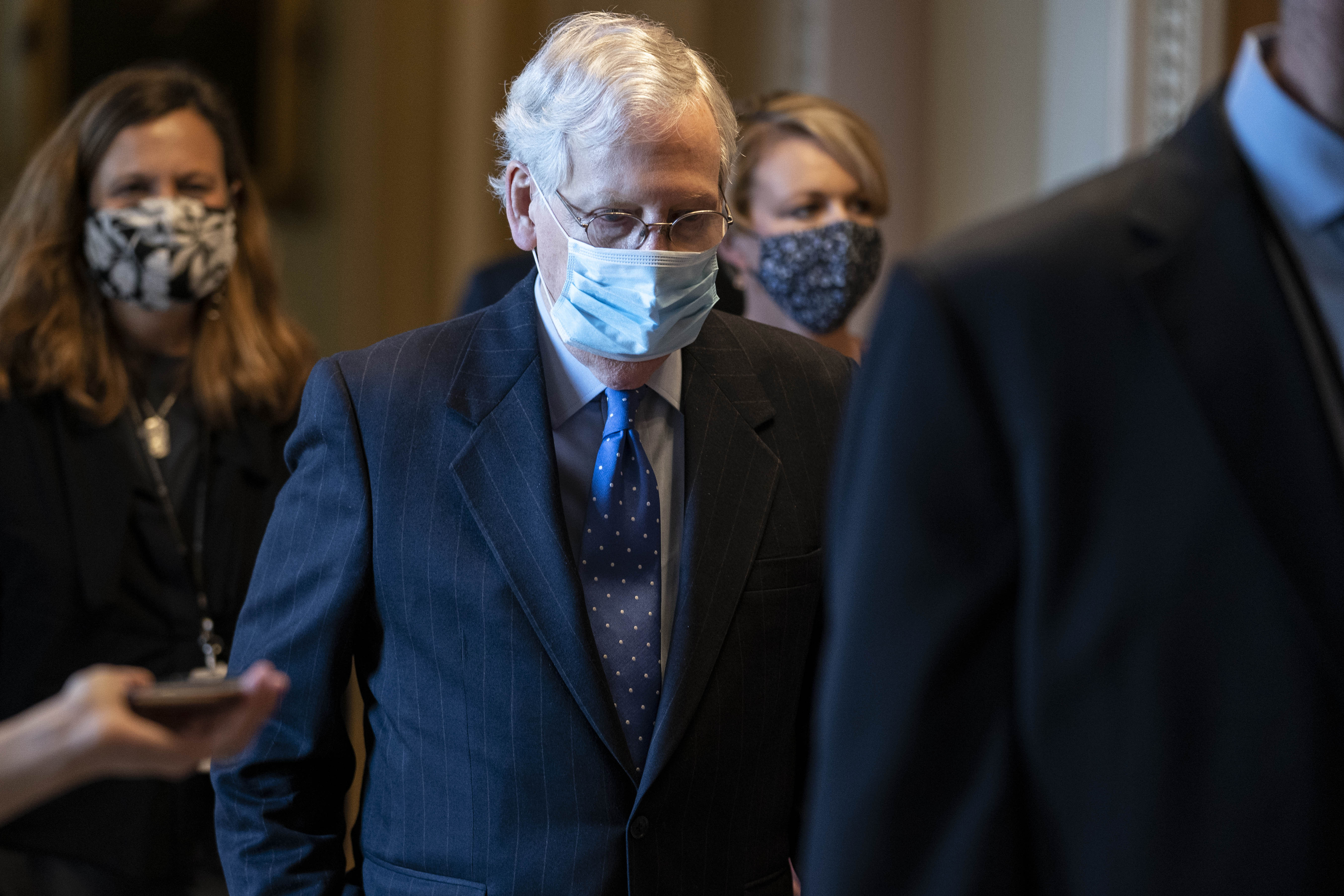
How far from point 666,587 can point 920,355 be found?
34.0 inches

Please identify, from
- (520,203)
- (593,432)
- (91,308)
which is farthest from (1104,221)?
(91,308)

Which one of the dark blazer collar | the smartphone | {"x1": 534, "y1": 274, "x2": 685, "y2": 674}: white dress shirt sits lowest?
the smartphone

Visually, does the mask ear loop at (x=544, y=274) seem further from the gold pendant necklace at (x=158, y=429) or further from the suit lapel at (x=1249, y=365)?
the gold pendant necklace at (x=158, y=429)

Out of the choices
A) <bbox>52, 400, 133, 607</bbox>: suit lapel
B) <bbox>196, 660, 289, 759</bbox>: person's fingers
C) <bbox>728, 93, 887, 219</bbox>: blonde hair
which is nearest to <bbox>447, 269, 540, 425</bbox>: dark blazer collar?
<bbox>196, 660, 289, 759</bbox>: person's fingers

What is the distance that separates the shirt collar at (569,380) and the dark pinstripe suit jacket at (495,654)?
0.03 meters

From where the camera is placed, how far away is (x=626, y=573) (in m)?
1.94

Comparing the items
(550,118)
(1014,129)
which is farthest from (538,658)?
(1014,129)

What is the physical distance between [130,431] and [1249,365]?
2.56 meters

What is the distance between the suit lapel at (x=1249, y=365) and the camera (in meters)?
1.10

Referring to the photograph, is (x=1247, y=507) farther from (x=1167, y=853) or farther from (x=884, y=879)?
(x=884, y=879)

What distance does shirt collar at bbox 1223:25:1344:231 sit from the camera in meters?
1.18

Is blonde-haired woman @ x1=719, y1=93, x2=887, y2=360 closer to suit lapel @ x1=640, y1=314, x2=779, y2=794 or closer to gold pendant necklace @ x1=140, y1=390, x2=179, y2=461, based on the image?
suit lapel @ x1=640, y1=314, x2=779, y2=794

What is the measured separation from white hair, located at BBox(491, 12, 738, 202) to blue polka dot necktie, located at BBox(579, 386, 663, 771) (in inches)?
14.6

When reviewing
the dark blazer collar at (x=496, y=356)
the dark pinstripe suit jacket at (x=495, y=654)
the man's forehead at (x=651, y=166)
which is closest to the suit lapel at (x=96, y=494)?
the dark pinstripe suit jacket at (x=495, y=654)
